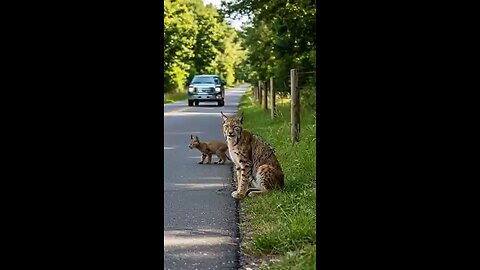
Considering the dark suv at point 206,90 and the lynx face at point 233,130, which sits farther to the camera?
the dark suv at point 206,90

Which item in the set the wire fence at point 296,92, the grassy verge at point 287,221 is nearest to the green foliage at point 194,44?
the wire fence at point 296,92

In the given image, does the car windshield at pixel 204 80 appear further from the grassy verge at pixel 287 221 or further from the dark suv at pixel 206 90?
the grassy verge at pixel 287 221

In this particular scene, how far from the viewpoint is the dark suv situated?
35250mm

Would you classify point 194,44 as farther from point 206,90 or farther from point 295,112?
point 295,112

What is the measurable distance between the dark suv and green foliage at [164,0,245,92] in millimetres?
2270

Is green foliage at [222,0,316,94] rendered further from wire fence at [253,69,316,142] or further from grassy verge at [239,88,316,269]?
grassy verge at [239,88,316,269]

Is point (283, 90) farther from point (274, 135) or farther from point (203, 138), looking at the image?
point (274, 135)

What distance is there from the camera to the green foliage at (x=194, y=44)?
46.0 meters

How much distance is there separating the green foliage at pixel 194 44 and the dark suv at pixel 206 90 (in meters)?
2.27

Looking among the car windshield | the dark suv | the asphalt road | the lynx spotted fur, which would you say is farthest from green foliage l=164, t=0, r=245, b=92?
the asphalt road
